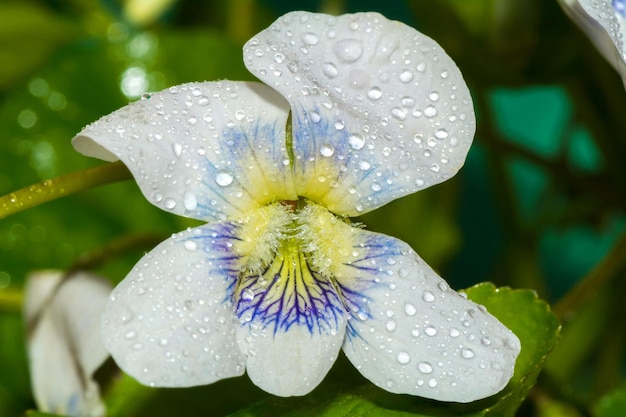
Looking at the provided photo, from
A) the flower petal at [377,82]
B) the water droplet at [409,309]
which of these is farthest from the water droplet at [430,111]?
the water droplet at [409,309]

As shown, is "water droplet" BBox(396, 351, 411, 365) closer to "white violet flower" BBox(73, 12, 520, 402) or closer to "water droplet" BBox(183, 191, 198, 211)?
"white violet flower" BBox(73, 12, 520, 402)

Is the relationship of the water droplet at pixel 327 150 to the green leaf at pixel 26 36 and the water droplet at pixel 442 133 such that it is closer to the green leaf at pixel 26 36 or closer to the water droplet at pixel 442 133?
the water droplet at pixel 442 133

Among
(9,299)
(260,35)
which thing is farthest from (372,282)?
(9,299)

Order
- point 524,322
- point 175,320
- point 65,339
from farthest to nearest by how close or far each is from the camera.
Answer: point 65,339 < point 524,322 < point 175,320

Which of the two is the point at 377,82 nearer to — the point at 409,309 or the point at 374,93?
the point at 374,93

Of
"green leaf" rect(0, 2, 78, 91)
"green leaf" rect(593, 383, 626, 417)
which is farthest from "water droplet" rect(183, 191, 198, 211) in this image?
"green leaf" rect(0, 2, 78, 91)

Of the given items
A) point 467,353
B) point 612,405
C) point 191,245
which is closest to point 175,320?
point 191,245

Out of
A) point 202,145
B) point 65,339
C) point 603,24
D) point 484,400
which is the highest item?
point 603,24
